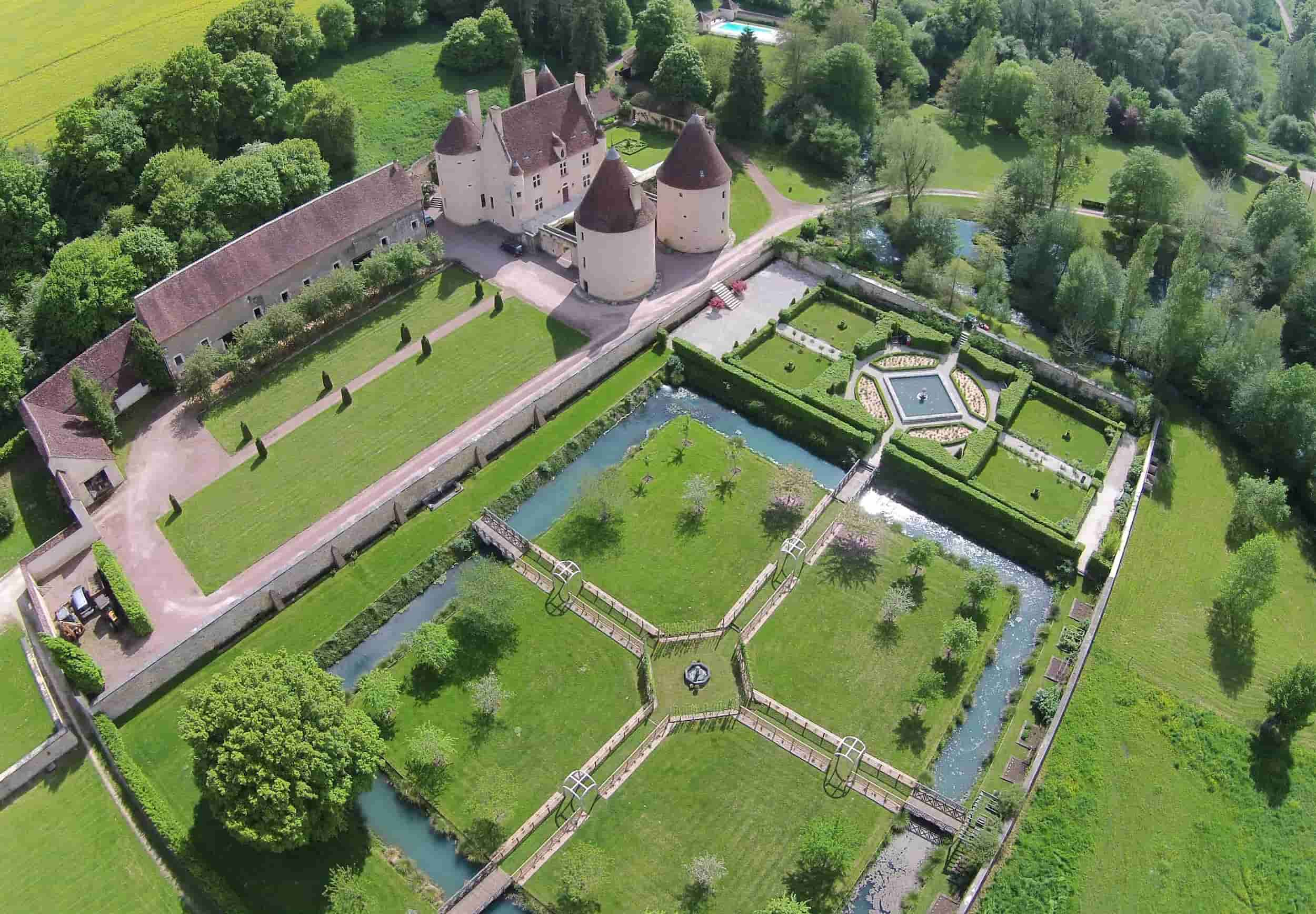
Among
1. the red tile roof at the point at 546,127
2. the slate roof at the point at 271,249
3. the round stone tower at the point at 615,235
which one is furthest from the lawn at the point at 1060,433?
the slate roof at the point at 271,249

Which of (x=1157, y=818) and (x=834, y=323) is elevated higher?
(x=834, y=323)

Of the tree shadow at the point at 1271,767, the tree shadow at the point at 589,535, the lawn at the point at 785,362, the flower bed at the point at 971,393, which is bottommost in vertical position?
the tree shadow at the point at 1271,767

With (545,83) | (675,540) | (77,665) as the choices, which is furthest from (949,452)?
(545,83)

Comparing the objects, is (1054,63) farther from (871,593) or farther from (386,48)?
(386,48)

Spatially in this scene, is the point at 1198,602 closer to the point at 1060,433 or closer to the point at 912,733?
the point at 1060,433

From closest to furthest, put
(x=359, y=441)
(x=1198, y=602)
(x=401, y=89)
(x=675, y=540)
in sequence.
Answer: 1. (x=1198, y=602)
2. (x=675, y=540)
3. (x=359, y=441)
4. (x=401, y=89)

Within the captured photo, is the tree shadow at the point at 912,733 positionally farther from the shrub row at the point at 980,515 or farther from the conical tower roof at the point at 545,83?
the conical tower roof at the point at 545,83
